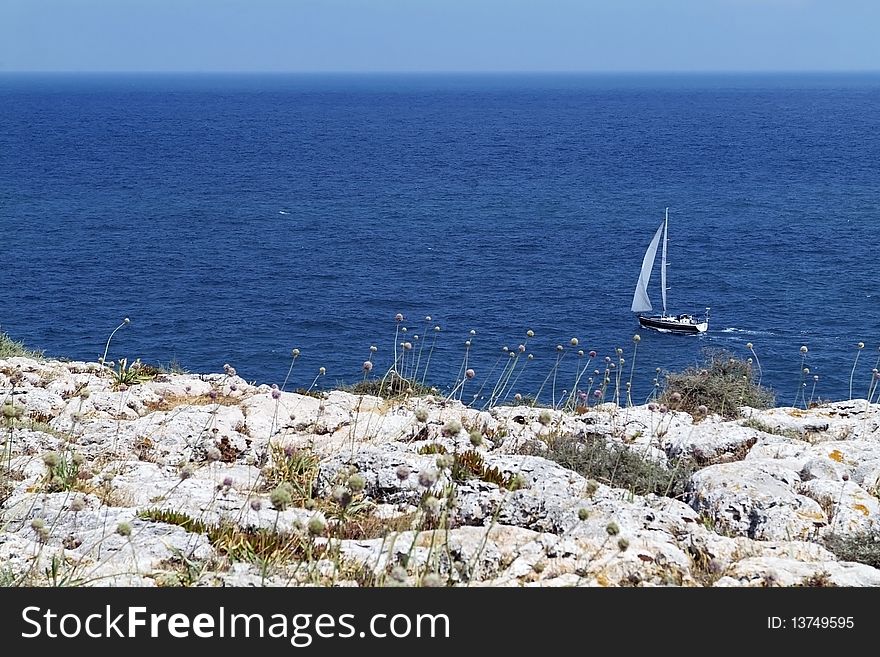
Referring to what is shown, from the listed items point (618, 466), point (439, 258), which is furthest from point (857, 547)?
point (439, 258)

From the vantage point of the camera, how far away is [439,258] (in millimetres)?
87125

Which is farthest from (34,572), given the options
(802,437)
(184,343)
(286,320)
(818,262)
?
(818,262)

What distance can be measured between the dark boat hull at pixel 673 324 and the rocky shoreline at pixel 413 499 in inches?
2207

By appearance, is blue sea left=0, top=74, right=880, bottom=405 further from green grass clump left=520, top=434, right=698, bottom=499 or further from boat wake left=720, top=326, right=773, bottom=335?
A: green grass clump left=520, top=434, right=698, bottom=499

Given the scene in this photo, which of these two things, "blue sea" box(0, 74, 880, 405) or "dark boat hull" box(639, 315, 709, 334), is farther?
"dark boat hull" box(639, 315, 709, 334)

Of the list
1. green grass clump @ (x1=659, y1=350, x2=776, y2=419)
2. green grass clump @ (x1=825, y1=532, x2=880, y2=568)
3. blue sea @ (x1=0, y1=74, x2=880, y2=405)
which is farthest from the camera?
blue sea @ (x1=0, y1=74, x2=880, y2=405)

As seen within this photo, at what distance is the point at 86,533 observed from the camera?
21.9ft

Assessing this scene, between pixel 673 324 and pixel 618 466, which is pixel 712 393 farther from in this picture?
pixel 673 324

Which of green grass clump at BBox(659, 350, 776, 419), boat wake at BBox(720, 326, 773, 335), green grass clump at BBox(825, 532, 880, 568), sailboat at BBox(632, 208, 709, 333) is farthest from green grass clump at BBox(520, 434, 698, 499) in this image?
boat wake at BBox(720, 326, 773, 335)

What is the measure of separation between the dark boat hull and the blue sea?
0.81 m

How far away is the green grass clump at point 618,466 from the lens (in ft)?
26.8

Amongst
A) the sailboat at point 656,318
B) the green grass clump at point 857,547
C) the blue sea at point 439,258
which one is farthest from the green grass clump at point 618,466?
the sailboat at point 656,318

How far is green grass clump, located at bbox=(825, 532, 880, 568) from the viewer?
261 inches

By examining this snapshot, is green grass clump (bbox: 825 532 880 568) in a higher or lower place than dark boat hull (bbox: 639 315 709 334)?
higher
